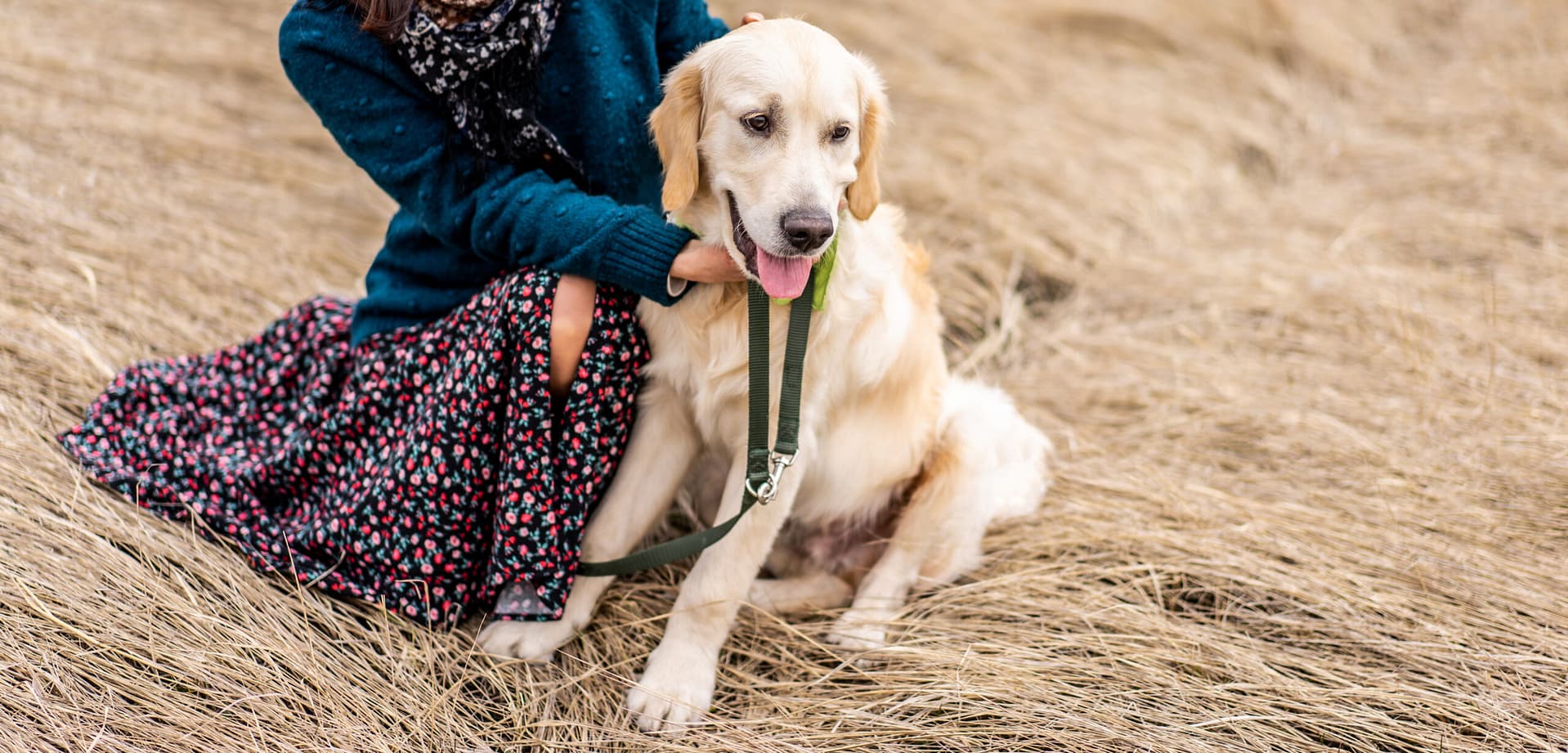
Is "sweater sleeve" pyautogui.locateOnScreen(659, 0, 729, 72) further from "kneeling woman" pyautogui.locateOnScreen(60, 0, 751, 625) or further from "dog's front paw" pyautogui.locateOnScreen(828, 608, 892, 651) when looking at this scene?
"dog's front paw" pyautogui.locateOnScreen(828, 608, 892, 651)

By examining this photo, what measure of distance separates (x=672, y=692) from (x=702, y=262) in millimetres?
895

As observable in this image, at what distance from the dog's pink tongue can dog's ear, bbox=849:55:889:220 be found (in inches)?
8.9

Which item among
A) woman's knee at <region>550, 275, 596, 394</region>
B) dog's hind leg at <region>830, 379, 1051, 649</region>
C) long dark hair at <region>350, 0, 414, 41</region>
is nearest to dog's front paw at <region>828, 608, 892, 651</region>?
dog's hind leg at <region>830, 379, 1051, 649</region>

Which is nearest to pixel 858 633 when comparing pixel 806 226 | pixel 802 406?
pixel 802 406

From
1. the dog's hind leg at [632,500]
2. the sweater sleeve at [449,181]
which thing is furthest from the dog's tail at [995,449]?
the sweater sleeve at [449,181]

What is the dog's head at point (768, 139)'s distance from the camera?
5.84 feet

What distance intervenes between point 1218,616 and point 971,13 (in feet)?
14.6

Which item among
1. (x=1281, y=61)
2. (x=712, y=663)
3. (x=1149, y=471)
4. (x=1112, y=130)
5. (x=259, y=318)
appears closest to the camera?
(x=712, y=663)

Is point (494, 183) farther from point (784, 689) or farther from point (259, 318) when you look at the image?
point (259, 318)

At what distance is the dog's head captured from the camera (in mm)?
1781

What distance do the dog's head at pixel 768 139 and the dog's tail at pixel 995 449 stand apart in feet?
2.62

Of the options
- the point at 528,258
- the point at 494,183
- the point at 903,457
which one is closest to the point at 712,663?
the point at 903,457

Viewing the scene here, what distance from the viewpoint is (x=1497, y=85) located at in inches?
222

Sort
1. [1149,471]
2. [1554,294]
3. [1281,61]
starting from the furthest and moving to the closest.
→ 1. [1281,61]
2. [1554,294]
3. [1149,471]
